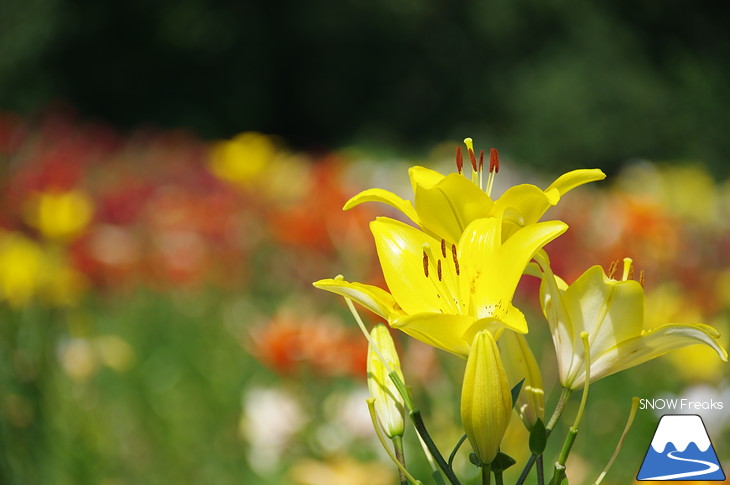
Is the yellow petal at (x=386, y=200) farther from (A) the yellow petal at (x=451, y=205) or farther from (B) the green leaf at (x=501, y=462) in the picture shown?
(B) the green leaf at (x=501, y=462)

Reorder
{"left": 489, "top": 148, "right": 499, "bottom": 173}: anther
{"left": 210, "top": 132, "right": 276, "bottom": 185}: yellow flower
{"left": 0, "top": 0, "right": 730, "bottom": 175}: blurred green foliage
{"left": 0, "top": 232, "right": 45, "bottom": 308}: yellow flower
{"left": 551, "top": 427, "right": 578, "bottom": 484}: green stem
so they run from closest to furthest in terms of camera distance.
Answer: {"left": 551, "top": 427, "right": 578, "bottom": 484}: green stem, {"left": 489, "top": 148, "right": 499, "bottom": 173}: anther, {"left": 0, "top": 232, "right": 45, "bottom": 308}: yellow flower, {"left": 210, "top": 132, "right": 276, "bottom": 185}: yellow flower, {"left": 0, "top": 0, "right": 730, "bottom": 175}: blurred green foliage

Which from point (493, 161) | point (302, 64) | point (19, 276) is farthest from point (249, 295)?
point (302, 64)

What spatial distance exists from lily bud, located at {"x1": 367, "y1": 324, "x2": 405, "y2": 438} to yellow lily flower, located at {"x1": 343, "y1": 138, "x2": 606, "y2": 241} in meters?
0.07

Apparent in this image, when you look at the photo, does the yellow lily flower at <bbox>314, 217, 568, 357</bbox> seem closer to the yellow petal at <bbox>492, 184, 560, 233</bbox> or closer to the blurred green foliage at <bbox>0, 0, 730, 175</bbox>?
the yellow petal at <bbox>492, 184, 560, 233</bbox>

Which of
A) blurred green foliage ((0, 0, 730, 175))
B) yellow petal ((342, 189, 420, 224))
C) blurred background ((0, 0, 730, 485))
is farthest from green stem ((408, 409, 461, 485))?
blurred green foliage ((0, 0, 730, 175))

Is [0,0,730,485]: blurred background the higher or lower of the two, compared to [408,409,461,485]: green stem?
lower

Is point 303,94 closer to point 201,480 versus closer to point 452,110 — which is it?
point 452,110

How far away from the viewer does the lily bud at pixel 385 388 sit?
0.48m

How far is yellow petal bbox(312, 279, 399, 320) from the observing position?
444 millimetres

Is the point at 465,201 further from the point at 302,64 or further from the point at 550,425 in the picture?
the point at 302,64

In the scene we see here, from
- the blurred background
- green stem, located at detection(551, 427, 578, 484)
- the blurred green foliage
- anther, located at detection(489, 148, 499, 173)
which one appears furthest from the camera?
the blurred green foliage

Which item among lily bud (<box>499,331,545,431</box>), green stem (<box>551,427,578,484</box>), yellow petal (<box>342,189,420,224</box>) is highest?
yellow petal (<box>342,189,420,224</box>)

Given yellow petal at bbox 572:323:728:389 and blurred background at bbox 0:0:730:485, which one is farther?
blurred background at bbox 0:0:730:485

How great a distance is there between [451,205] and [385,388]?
11 centimetres
